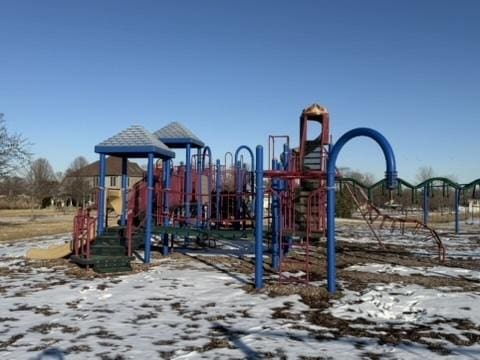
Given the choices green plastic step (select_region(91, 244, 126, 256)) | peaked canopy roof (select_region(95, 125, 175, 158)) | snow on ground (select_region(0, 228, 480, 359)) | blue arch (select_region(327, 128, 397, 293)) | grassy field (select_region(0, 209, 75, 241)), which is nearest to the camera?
snow on ground (select_region(0, 228, 480, 359))

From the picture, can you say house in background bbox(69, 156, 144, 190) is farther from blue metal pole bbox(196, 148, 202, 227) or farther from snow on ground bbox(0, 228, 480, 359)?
snow on ground bbox(0, 228, 480, 359)

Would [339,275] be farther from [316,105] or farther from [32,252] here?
[32,252]

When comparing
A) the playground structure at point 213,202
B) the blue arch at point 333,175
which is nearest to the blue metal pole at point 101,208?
the playground structure at point 213,202

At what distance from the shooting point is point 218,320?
7484mm

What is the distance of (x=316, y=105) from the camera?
51.3 feet

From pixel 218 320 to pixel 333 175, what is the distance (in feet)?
11.8

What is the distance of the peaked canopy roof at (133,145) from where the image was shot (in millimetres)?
13739

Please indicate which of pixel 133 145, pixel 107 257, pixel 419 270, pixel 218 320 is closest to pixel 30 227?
pixel 133 145

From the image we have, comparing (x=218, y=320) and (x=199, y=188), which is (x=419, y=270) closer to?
(x=199, y=188)

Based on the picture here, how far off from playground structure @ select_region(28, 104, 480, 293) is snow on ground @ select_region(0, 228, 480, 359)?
129 cm

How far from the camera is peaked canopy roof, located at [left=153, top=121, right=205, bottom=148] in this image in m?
16.3

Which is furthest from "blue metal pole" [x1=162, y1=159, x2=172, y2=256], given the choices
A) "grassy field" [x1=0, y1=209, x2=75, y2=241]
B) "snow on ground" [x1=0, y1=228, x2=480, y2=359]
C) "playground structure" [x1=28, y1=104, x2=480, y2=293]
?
"grassy field" [x1=0, y1=209, x2=75, y2=241]

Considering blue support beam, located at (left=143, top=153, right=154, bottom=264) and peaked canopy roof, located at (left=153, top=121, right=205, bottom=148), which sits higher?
peaked canopy roof, located at (left=153, top=121, right=205, bottom=148)

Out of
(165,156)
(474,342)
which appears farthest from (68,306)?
(165,156)
